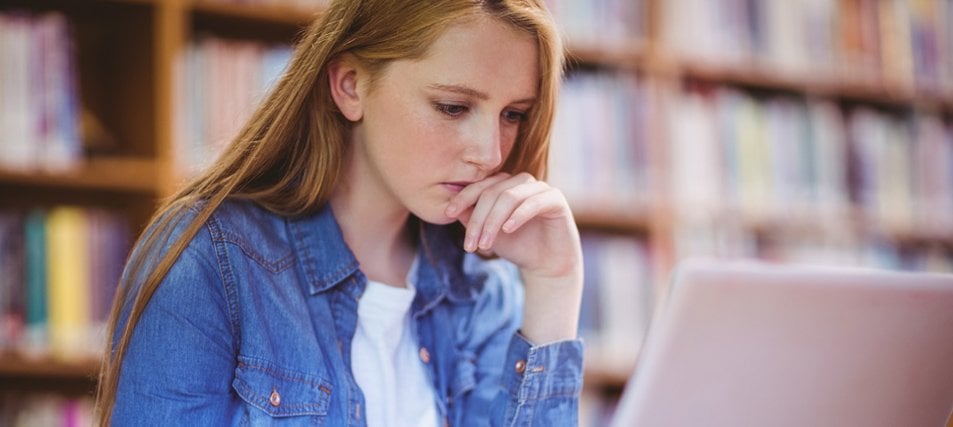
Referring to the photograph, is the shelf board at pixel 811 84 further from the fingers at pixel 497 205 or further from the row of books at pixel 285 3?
the fingers at pixel 497 205

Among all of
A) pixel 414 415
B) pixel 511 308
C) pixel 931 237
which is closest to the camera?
pixel 414 415

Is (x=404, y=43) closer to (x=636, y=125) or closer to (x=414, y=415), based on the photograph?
(x=414, y=415)

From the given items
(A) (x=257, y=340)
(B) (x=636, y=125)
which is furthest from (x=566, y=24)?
(A) (x=257, y=340)

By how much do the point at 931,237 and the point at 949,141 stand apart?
0.28m

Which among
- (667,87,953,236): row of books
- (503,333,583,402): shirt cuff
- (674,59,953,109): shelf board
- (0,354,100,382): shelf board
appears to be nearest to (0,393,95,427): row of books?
(0,354,100,382): shelf board

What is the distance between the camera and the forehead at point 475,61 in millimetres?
968

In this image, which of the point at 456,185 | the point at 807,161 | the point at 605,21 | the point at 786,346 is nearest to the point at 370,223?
the point at 456,185

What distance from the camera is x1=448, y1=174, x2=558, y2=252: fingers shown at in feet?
3.24

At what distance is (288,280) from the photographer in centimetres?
100

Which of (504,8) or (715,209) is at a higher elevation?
(504,8)

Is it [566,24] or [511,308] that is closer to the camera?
[511,308]

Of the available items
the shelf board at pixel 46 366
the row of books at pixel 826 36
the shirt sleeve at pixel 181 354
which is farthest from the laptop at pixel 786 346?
the row of books at pixel 826 36

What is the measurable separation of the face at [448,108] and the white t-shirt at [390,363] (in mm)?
124

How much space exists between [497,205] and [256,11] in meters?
1.06
